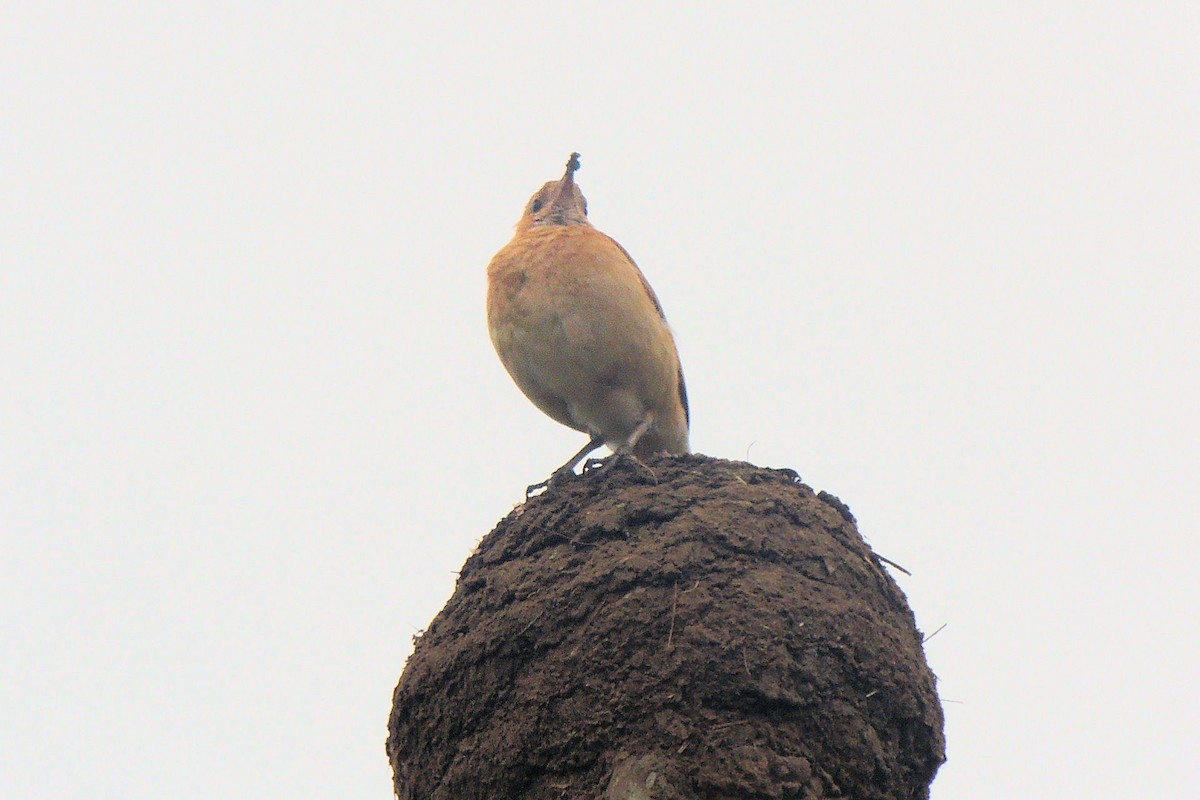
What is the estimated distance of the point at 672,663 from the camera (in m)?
5.02

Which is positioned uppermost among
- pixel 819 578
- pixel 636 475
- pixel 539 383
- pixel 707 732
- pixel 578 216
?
pixel 578 216

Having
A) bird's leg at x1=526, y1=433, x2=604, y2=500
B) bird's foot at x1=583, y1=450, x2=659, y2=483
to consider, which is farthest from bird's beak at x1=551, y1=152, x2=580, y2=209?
bird's foot at x1=583, y1=450, x2=659, y2=483

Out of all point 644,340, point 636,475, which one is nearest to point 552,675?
point 636,475

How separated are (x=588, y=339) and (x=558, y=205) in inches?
67.8

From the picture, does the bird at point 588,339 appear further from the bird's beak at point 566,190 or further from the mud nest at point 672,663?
the mud nest at point 672,663

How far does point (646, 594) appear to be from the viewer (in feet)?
17.4

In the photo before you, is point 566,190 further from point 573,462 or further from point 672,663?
point 672,663

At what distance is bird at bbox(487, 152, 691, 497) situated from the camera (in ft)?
24.4

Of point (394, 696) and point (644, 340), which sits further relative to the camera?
point (644, 340)

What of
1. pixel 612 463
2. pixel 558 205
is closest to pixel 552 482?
pixel 612 463

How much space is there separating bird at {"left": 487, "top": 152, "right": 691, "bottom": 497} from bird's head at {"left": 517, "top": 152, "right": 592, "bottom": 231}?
1.37ft

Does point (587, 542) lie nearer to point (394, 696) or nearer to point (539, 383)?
point (394, 696)

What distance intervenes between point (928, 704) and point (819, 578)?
0.67 metres

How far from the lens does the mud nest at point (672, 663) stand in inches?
193
